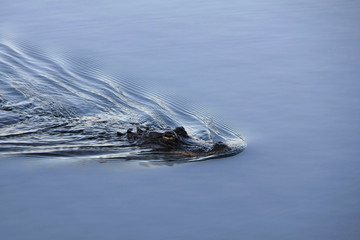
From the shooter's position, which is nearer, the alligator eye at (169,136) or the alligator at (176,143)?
the alligator at (176,143)

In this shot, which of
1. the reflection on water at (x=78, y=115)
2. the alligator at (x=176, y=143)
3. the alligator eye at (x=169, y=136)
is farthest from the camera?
the reflection on water at (x=78, y=115)

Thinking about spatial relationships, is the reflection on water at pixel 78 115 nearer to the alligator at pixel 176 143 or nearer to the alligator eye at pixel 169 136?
the alligator at pixel 176 143

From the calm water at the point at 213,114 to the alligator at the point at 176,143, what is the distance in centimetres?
30

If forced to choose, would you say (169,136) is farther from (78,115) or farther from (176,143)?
(78,115)

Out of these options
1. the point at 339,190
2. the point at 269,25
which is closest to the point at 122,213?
the point at 339,190

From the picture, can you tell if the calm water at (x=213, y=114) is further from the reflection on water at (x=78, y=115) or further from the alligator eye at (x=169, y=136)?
the alligator eye at (x=169, y=136)

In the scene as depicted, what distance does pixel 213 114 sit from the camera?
432 inches

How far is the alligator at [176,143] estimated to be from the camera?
9.15 meters

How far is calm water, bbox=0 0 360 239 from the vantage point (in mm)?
7238

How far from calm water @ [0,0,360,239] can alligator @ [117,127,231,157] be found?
0.30 metres

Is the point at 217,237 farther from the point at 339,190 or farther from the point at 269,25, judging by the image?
the point at 269,25

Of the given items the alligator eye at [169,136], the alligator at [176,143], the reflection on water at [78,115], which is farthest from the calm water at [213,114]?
the alligator eye at [169,136]

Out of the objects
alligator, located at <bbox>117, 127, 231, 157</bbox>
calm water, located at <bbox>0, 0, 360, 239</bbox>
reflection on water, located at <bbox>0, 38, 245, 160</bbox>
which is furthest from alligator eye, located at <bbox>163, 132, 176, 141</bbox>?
calm water, located at <bbox>0, 0, 360, 239</bbox>

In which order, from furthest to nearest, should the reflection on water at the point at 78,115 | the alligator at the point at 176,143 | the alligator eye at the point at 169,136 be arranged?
the reflection on water at the point at 78,115 < the alligator eye at the point at 169,136 < the alligator at the point at 176,143
